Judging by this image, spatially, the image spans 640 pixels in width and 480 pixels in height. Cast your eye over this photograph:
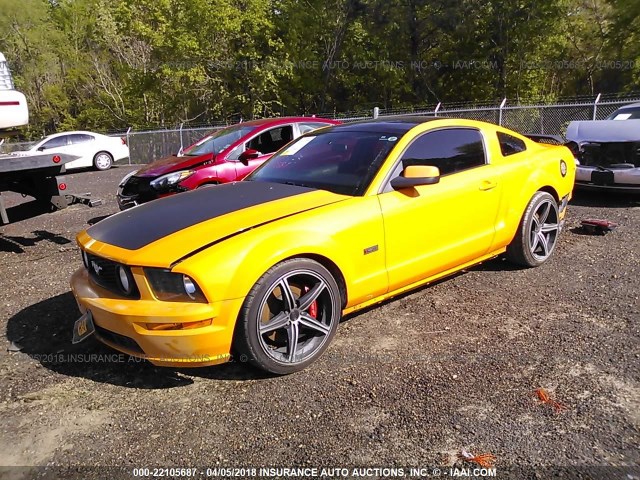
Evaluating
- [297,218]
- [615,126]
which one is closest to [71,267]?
[297,218]

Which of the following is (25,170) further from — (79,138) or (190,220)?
(79,138)

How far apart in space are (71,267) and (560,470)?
5066 millimetres

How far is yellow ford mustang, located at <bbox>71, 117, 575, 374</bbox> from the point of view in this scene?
2760mm

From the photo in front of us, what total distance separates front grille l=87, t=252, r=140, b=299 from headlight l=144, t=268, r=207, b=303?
0.15m

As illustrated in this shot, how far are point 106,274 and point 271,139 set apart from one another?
16.3 feet

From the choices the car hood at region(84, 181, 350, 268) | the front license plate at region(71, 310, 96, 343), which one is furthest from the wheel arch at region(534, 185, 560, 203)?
the front license plate at region(71, 310, 96, 343)

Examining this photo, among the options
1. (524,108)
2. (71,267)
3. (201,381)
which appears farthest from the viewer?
(524,108)

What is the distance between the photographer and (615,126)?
7.06m

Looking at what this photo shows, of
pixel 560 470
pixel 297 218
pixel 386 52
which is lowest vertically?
pixel 560 470

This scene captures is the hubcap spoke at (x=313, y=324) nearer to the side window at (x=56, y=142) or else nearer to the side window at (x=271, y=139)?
the side window at (x=271, y=139)

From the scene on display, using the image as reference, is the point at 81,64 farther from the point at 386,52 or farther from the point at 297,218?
the point at 297,218

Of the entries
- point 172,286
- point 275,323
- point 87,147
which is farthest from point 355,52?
point 172,286

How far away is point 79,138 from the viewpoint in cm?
1708

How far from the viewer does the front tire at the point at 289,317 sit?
9.35 feet
